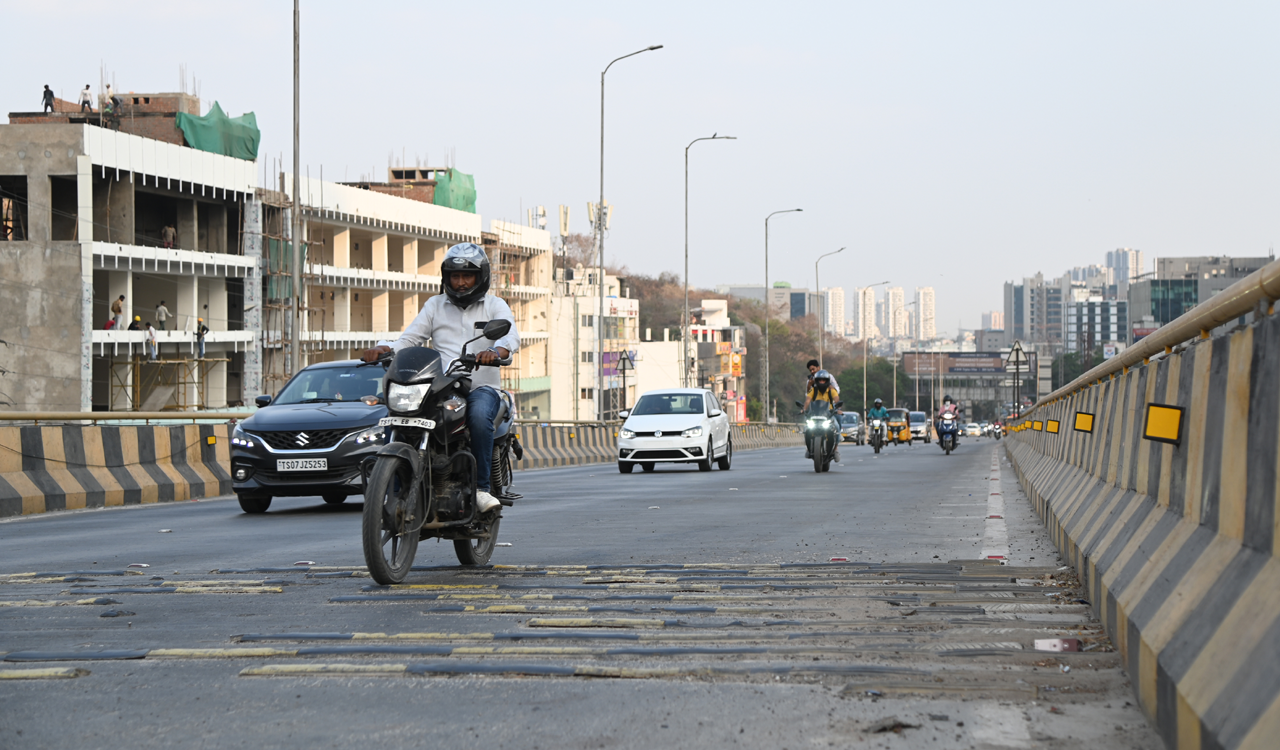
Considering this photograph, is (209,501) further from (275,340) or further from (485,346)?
(275,340)

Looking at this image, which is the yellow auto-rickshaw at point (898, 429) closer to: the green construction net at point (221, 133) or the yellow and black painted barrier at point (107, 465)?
the green construction net at point (221, 133)

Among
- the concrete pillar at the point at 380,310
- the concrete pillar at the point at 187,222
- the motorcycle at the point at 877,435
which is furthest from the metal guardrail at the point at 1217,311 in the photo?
the concrete pillar at the point at 380,310

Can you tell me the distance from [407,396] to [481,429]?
0.58 metres

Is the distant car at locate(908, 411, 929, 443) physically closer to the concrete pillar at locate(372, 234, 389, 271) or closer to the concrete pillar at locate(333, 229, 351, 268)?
the concrete pillar at locate(372, 234, 389, 271)

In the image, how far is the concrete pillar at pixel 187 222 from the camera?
57.7 m

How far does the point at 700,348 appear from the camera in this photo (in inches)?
5733

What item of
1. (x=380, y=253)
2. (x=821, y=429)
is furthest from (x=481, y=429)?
(x=380, y=253)

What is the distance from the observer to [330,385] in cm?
1525

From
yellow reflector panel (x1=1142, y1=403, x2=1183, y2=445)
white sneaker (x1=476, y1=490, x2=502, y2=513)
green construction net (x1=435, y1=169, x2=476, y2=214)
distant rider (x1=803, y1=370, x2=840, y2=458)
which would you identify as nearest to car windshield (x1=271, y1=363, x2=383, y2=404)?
white sneaker (x1=476, y1=490, x2=502, y2=513)

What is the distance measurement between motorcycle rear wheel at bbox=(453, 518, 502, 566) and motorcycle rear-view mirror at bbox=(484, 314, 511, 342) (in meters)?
1.08

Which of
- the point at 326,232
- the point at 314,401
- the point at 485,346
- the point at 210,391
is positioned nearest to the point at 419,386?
the point at 485,346

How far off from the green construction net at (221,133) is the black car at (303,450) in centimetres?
4715

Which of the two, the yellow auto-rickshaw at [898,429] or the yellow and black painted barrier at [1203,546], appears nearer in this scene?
the yellow and black painted barrier at [1203,546]

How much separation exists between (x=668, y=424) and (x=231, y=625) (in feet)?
62.6
